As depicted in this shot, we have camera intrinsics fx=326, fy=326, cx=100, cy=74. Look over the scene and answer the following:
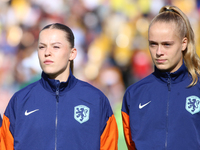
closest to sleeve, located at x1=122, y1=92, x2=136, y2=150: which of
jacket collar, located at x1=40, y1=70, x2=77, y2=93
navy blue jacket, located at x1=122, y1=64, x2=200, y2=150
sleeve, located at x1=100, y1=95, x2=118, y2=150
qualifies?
navy blue jacket, located at x1=122, y1=64, x2=200, y2=150

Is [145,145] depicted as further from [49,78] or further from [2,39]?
[2,39]

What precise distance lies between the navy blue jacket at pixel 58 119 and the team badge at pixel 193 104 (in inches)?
25.6

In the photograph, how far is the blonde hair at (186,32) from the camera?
273 cm

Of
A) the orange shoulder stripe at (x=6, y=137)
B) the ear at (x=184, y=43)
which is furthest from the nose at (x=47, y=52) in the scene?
the ear at (x=184, y=43)

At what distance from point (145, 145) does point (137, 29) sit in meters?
4.97

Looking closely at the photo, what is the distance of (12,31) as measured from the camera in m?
7.01

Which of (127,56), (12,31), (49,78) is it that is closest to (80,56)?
(127,56)

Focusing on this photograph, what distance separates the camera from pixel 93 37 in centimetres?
727

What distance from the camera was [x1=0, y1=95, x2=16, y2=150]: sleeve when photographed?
2.68 meters

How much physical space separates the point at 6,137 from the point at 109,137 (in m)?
0.86

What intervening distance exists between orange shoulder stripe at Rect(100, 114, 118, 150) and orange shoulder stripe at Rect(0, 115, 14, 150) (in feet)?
2.45

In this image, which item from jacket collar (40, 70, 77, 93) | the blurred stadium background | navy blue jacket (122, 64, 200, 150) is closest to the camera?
navy blue jacket (122, 64, 200, 150)

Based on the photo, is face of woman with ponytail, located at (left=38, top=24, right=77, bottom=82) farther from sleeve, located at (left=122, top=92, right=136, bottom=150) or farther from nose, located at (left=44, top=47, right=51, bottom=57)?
sleeve, located at (left=122, top=92, right=136, bottom=150)

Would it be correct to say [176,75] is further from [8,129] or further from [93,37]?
[93,37]
